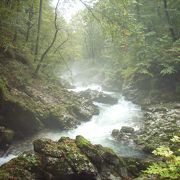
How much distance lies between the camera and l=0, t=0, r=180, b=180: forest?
9.45m

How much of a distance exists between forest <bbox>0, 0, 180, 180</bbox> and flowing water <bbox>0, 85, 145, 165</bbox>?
0.05 m

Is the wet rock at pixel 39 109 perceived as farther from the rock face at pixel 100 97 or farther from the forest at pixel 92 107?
the rock face at pixel 100 97

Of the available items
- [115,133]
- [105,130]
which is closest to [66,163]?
[115,133]

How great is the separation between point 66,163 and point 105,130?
849cm

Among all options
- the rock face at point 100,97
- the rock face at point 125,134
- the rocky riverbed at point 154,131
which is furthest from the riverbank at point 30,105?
the rocky riverbed at point 154,131

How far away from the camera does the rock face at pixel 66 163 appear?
28.9 feet

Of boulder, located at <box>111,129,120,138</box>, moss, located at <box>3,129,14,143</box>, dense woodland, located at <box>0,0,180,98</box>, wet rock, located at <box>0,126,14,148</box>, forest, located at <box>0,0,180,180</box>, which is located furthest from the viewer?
dense woodland, located at <box>0,0,180,98</box>

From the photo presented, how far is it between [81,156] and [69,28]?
17.5m

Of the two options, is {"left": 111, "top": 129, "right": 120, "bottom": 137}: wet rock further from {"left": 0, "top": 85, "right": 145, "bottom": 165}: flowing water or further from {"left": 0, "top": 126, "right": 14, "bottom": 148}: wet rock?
{"left": 0, "top": 126, "right": 14, "bottom": 148}: wet rock

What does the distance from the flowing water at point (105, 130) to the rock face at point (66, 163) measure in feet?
10.1

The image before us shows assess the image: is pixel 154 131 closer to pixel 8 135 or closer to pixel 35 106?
pixel 35 106

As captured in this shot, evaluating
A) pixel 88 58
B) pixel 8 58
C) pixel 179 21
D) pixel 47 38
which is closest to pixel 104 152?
pixel 8 58

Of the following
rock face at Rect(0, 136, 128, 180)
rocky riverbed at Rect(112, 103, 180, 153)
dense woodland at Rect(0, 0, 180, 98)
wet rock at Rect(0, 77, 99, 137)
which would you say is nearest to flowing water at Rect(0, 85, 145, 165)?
rocky riverbed at Rect(112, 103, 180, 153)

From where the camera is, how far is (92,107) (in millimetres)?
22469
